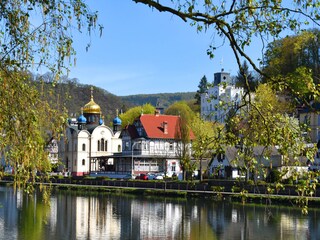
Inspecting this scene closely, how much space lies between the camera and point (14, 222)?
114 ft

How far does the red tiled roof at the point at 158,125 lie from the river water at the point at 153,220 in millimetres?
29519

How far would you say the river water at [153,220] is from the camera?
102ft

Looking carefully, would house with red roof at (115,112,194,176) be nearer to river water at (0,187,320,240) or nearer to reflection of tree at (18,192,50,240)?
river water at (0,187,320,240)

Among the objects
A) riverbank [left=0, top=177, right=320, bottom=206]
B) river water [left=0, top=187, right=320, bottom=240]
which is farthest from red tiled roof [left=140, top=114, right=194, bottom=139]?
river water [left=0, top=187, right=320, bottom=240]

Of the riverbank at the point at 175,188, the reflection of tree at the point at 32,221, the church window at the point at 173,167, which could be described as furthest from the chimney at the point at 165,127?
the reflection of tree at the point at 32,221

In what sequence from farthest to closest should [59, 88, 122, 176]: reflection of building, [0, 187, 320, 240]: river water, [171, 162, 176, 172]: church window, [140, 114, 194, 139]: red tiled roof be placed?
[59, 88, 122, 176]: reflection of building < [140, 114, 194, 139]: red tiled roof < [171, 162, 176, 172]: church window < [0, 187, 320, 240]: river water

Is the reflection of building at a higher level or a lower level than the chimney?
lower

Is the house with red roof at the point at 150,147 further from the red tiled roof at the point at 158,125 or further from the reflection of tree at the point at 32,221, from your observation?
the reflection of tree at the point at 32,221

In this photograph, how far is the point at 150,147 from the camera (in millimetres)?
80625

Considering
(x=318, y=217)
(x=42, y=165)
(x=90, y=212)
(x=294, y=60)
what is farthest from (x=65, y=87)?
(x=294, y=60)

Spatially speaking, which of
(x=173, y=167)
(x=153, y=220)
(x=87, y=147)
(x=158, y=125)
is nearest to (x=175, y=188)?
(x=153, y=220)

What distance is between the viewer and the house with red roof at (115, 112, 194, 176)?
7900 centimetres

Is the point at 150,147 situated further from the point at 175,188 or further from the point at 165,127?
the point at 175,188

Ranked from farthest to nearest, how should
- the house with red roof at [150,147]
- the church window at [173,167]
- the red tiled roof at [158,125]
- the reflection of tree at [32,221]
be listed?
1. the red tiled roof at [158,125]
2. the church window at [173,167]
3. the house with red roof at [150,147]
4. the reflection of tree at [32,221]
